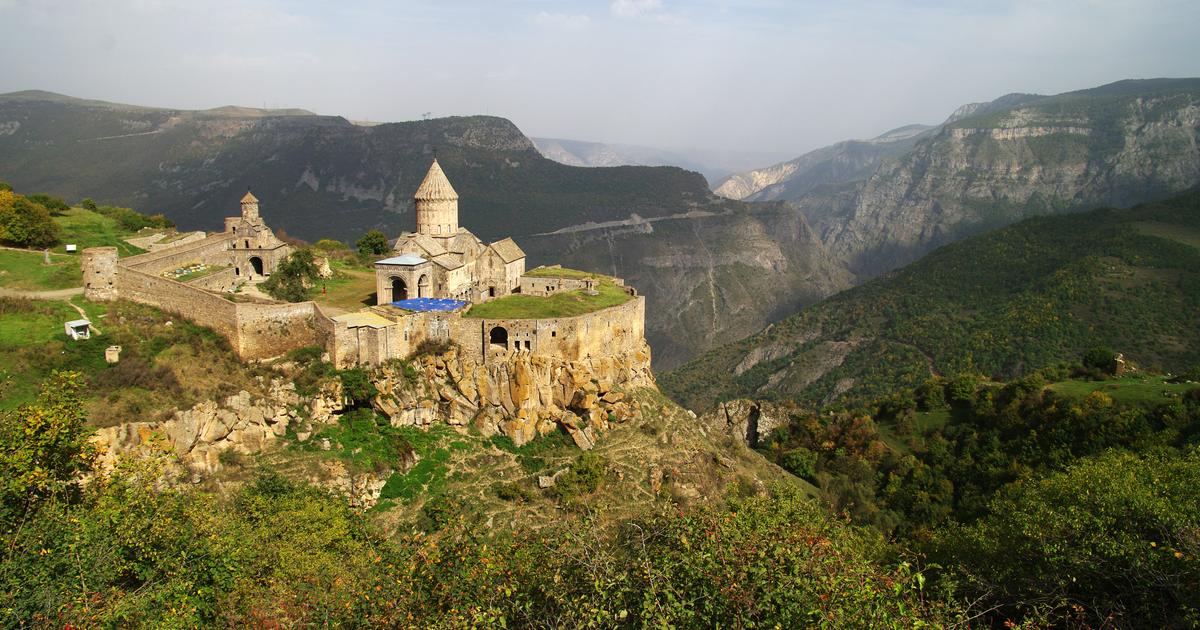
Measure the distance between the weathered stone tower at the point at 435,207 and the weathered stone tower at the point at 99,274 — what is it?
14.9 metres

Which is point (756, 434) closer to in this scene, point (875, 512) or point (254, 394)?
point (875, 512)

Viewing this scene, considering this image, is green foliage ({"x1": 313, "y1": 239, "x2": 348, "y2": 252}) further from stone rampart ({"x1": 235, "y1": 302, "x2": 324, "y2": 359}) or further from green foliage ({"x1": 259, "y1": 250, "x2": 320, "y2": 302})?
stone rampart ({"x1": 235, "y1": 302, "x2": 324, "y2": 359})

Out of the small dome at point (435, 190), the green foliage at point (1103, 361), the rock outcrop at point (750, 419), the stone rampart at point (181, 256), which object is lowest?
the rock outcrop at point (750, 419)

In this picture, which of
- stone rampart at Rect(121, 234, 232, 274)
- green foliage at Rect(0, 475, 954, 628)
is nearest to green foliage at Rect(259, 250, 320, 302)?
stone rampart at Rect(121, 234, 232, 274)

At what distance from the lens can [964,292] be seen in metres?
77.9

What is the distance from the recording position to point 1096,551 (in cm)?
1507

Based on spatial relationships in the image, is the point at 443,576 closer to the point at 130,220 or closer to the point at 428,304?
the point at 428,304

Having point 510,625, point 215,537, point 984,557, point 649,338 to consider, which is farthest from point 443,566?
point 649,338

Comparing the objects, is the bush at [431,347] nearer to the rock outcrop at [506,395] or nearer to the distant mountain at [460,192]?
the rock outcrop at [506,395]

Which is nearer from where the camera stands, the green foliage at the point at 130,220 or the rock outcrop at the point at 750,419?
the green foliage at the point at 130,220

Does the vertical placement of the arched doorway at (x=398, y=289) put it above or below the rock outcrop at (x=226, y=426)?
above

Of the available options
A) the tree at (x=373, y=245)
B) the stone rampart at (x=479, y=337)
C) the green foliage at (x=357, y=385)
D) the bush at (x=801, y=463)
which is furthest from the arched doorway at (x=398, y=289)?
the bush at (x=801, y=463)

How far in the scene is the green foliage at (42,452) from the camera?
46.9ft

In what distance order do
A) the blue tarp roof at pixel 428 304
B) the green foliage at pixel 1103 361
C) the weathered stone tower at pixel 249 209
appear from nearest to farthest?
the blue tarp roof at pixel 428 304 < the weathered stone tower at pixel 249 209 < the green foliage at pixel 1103 361
